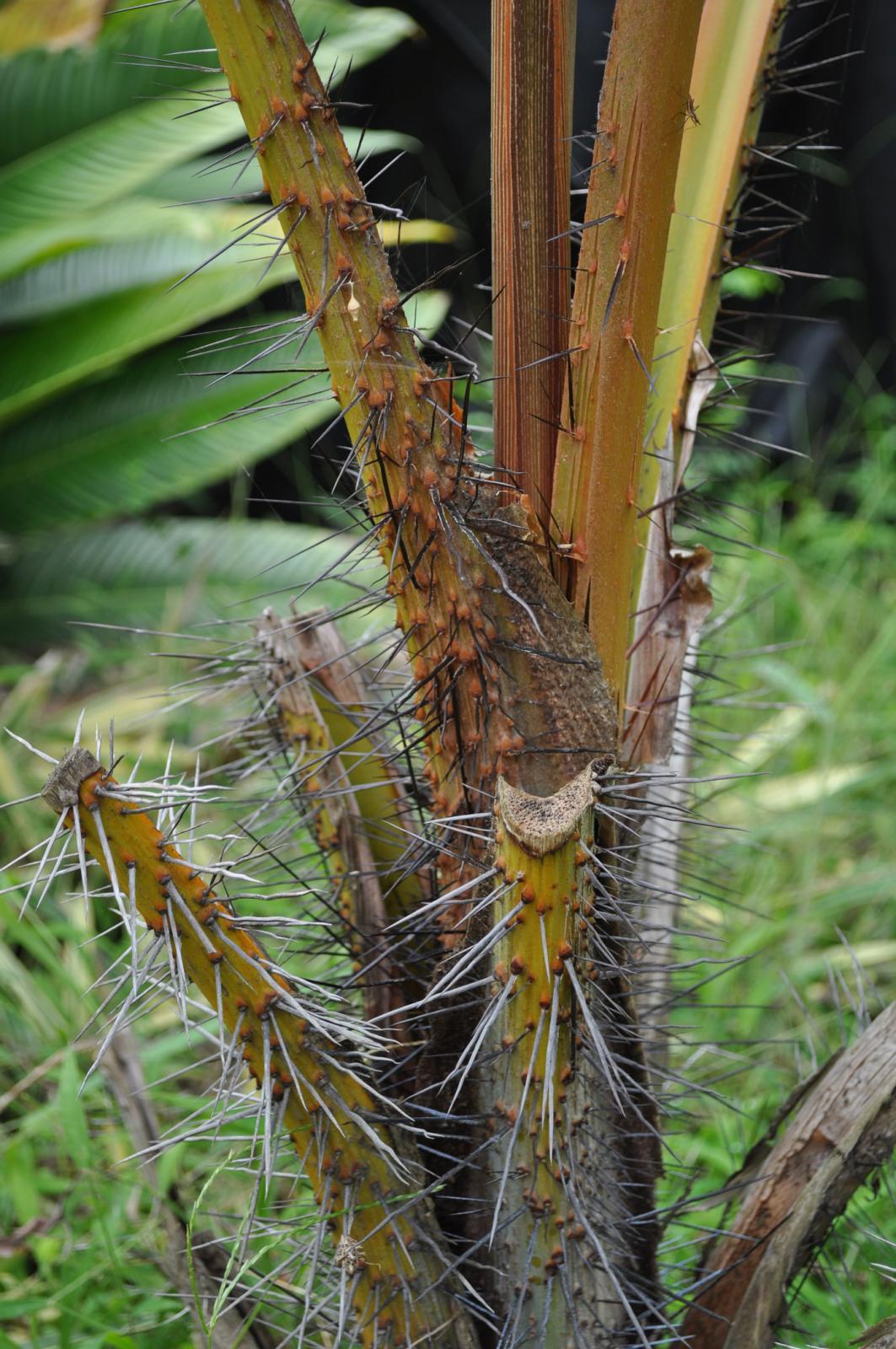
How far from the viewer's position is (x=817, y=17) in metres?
2.53

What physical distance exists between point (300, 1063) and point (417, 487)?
1.02ft

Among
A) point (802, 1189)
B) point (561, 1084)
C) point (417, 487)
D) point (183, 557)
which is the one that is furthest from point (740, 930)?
point (183, 557)

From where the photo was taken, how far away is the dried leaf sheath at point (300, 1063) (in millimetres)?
566

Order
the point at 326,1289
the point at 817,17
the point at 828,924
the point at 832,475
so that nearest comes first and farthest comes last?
the point at 326,1289, the point at 828,924, the point at 817,17, the point at 832,475

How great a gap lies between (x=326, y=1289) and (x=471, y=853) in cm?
32

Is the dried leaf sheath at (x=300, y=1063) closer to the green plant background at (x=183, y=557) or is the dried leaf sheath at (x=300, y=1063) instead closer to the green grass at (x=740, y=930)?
the green grass at (x=740, y=930)

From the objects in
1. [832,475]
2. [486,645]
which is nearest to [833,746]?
[832,475]

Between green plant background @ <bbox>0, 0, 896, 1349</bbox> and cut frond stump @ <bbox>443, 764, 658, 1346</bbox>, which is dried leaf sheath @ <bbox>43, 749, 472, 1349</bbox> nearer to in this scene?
cut frond stump @ <bbox>443, 764, 658, 1346</bbox>

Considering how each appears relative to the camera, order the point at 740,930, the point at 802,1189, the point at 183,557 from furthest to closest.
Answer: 1. the point at 183,557
2. the point at 740,930
3. the point at 802,1189

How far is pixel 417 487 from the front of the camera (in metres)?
0.62

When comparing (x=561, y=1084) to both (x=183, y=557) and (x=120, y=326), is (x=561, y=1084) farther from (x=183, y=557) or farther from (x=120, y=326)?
(x=120, y=326)

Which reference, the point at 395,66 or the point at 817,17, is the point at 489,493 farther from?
the point at 395,66

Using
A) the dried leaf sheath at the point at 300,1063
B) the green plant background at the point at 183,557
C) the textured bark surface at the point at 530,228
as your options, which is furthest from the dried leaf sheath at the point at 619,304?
the green plant background at the point at 183,557

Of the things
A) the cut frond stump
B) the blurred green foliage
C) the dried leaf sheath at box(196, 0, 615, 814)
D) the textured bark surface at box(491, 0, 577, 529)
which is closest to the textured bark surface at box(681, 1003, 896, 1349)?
the cut frond stump
